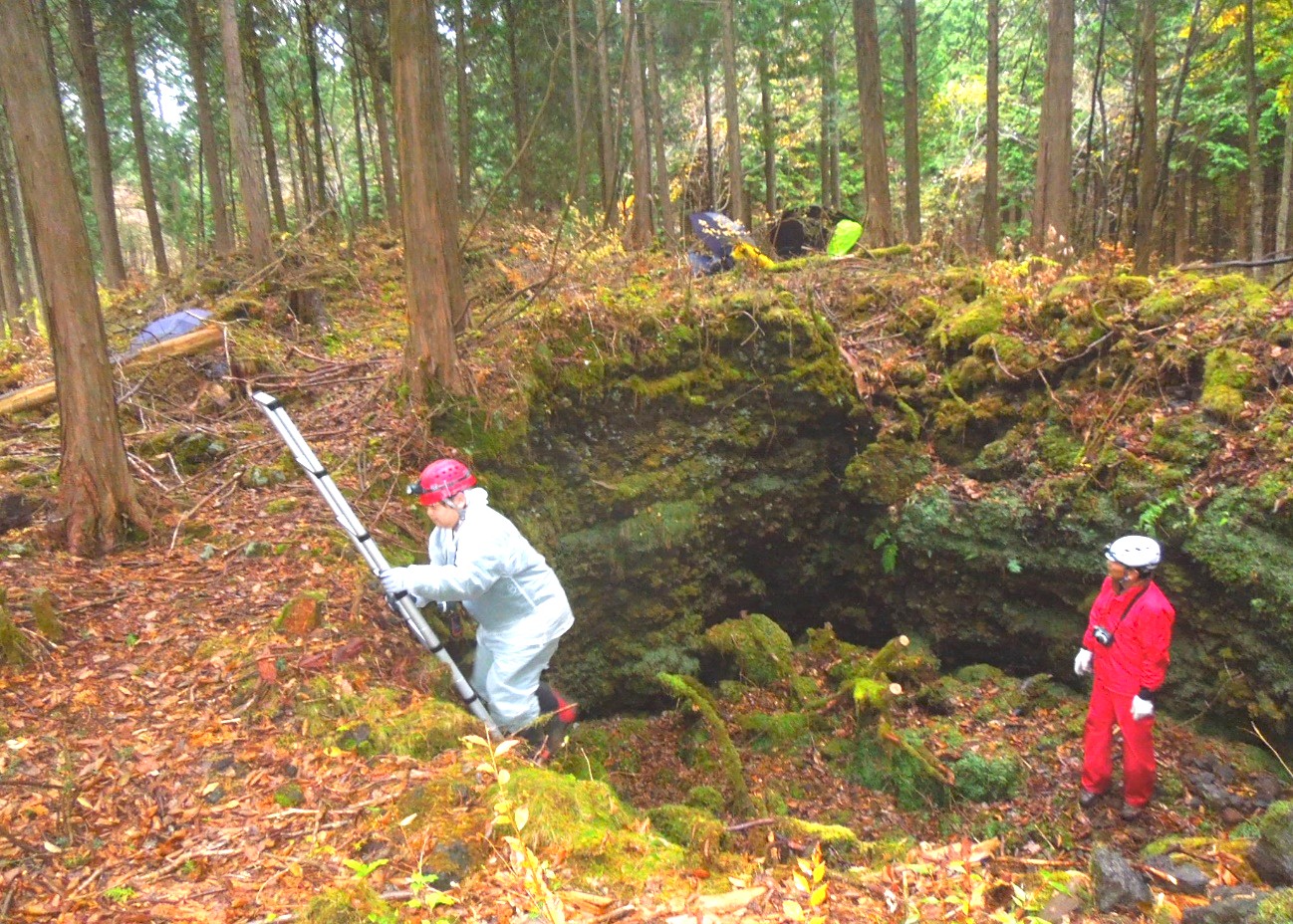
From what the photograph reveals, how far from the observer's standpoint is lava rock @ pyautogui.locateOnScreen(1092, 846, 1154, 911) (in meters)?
3.05

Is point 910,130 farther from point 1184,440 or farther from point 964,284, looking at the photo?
→ point 1184,440

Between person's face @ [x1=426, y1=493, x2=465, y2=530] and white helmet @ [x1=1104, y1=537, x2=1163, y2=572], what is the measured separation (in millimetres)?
4502

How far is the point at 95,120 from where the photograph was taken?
47.1ft

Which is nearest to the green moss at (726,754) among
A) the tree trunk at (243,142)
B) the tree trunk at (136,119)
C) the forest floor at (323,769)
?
the forest floor at (323,769)

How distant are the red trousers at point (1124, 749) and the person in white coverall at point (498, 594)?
3.87m

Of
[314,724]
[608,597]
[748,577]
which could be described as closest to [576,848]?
[314,724]

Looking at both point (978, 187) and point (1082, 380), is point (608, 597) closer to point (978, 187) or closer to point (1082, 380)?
point (1082, 380)

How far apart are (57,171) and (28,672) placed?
3065 millimetres

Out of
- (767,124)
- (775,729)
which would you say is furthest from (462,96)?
(775,729)

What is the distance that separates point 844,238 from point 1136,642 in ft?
26.1

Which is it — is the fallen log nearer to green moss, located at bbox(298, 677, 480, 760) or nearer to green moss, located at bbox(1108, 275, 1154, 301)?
green moss, located at bbox(298, 677, 480, 760)

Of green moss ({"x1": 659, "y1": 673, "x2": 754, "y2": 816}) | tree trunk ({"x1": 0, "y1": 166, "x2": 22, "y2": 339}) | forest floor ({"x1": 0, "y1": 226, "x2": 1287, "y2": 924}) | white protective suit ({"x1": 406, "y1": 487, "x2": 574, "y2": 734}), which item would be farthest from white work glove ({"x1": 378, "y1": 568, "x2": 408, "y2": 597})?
tree trunk ({"x1": 0, "y1": 166, "x2": 22, "y2": 339})

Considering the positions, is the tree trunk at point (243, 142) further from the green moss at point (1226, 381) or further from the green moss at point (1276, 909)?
the green moss at point (1276, 909)

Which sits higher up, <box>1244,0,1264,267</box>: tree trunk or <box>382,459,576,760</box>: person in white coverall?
<box>1244,0,1264,267</box>: tree trunk
